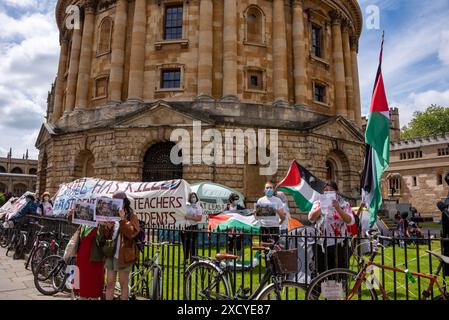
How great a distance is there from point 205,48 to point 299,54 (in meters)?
7.11

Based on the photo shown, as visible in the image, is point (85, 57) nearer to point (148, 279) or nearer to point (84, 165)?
point (84, 165)

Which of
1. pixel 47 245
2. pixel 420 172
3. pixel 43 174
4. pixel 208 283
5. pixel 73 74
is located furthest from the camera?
pixel 420 172

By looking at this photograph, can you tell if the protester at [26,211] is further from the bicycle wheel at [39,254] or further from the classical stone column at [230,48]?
the classical stone column at [230,48]

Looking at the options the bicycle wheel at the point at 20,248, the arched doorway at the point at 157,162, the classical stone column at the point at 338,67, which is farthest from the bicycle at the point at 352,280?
the classical stone column at the point at 338,67

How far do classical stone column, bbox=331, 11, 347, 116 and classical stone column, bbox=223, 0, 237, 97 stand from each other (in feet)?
33.4

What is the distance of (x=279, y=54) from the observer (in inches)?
1013

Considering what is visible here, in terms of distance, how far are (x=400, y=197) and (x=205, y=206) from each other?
47.1m

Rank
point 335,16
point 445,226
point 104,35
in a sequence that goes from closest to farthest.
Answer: point 445,226
point 104,35
point 335,16

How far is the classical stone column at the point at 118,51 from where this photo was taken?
25.6 metres

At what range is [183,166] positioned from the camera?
72.7ft

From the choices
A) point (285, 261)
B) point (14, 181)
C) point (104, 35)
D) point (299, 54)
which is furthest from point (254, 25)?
point (14, 181)

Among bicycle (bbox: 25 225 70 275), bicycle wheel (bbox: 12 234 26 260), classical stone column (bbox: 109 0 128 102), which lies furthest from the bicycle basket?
classical stone column (bbox: 109 0 128 102)

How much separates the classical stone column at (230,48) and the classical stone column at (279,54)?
10.0 feet
